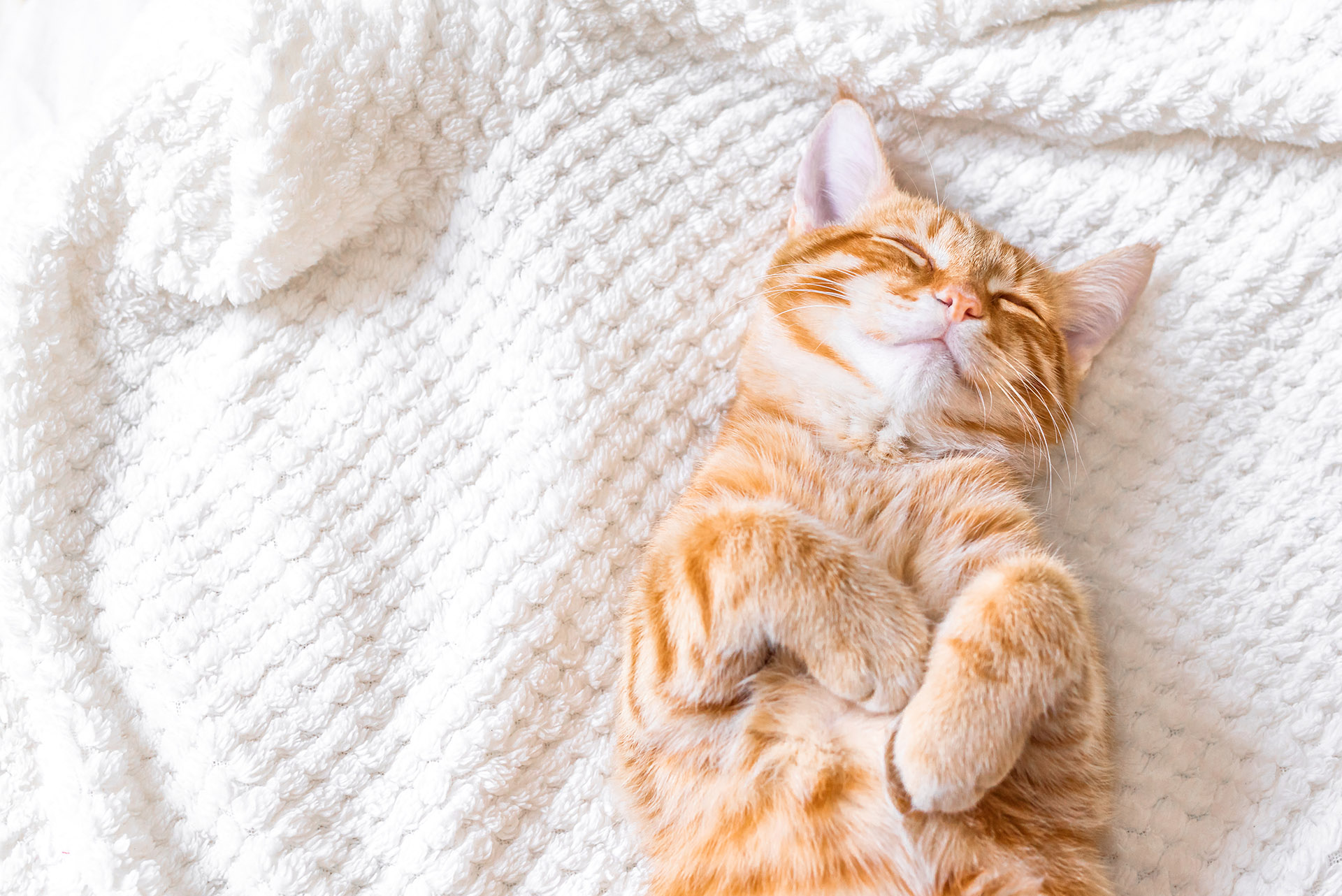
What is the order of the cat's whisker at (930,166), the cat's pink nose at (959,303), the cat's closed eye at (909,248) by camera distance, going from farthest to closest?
the cat's whisker at (930,166) < the cat's closed eye at (909,248) < the cat's pink nose at (959,303)

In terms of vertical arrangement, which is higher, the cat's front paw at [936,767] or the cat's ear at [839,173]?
the cat's ear at [839,173]

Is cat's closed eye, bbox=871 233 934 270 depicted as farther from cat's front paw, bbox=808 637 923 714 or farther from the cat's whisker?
cat's front paw, bbox=808 637 923 714

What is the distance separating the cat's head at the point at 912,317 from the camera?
4.02 ft

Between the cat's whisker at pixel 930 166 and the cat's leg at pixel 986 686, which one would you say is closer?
the cat's leg at pixel 986 686

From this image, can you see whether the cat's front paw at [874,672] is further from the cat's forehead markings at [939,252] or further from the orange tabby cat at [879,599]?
the cat's forehead markings at [939,252]

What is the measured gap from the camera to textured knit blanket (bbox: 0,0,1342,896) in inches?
51.0

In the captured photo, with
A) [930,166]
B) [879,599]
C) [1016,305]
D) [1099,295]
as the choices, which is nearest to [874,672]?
[879,599]

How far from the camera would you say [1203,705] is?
53.6 inches

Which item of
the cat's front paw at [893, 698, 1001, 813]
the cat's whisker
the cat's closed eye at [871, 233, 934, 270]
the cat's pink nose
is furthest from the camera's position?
the cat's whisker

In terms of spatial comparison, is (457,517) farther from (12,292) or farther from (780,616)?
(12,292)

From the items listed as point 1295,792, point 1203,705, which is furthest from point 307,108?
point 1295,792

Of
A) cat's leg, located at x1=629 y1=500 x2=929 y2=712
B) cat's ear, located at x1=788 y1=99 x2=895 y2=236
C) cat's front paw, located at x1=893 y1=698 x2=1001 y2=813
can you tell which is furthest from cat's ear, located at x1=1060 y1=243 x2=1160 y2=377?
cat's front paw, located at x1=893 y1=698 x2=1001 y2=813

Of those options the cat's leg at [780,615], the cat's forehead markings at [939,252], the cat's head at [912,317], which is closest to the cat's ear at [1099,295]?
the cat's head at [912,317]

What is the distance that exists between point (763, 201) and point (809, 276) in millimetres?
238
